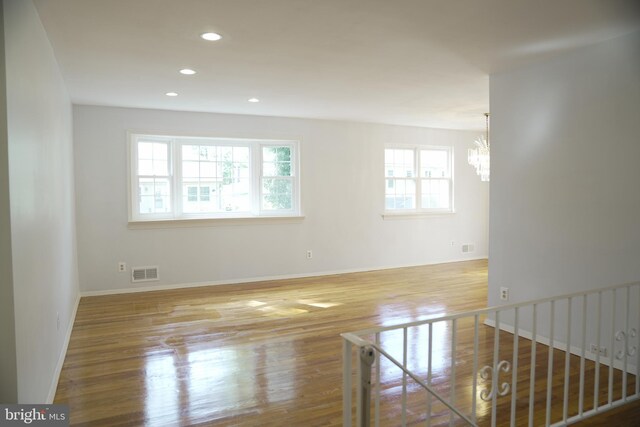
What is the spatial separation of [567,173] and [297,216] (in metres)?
4.01

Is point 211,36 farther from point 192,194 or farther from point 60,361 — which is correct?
point 192,194

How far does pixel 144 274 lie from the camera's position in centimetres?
600

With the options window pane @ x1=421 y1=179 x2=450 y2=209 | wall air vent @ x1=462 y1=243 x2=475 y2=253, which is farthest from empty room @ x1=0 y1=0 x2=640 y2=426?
window pane @ x1=421 y1=179 x2=450 y2=209

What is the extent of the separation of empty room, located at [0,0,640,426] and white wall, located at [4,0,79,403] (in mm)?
29

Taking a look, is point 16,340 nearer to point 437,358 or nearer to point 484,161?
point 437,358

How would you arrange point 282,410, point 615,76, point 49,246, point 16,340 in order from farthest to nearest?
point 615,76 < point 49,246 < point 282,410 < point 16,340

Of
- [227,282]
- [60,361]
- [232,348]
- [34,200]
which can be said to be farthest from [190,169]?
[34,200]

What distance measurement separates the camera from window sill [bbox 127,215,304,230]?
5949mm

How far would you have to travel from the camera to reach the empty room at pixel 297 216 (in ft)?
8.44

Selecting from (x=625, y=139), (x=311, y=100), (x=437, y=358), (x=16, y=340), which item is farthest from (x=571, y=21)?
(x=16, y=340)

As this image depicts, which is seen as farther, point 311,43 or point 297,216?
point 297,216

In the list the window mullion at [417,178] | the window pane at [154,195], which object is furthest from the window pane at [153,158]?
the window mullion at [417,178]

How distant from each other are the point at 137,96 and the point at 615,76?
474 centimetres

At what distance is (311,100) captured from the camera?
5410 mm
